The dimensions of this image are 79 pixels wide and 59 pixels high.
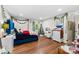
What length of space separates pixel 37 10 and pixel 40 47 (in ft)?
2.10

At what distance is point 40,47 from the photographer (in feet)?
5.27

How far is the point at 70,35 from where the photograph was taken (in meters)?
1.54

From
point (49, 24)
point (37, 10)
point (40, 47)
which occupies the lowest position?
point (40, 47)

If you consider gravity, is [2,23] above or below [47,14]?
below

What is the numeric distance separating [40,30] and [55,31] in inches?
10.2

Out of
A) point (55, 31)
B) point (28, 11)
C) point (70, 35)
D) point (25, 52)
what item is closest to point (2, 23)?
point (28, 11)

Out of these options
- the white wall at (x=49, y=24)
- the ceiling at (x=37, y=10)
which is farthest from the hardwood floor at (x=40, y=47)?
the ceiling at (x=37, y=10)

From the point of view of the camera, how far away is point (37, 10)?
156 centimetres

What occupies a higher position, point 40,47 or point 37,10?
point 37,10

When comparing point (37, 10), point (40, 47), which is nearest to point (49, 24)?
point (37, 10)

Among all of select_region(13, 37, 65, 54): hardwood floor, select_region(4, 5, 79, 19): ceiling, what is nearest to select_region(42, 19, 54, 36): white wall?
select_region(4, 5, 79, 19): ceiling

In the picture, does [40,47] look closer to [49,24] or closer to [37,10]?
[49,24]

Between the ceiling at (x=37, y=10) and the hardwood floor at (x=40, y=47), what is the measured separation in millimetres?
416
